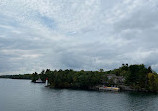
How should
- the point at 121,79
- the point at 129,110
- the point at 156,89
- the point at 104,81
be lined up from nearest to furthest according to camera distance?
1. the point at 129,110
2. the point at 156,89
3. the point at 104,81
4. the point at 121,79

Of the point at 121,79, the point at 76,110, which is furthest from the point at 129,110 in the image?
the point at 121,79

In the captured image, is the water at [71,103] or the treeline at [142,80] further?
the treeline at [142,80]

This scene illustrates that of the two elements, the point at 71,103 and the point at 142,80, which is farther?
the point at 142,80

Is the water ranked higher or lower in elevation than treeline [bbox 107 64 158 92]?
lower

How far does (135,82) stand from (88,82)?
130 ft

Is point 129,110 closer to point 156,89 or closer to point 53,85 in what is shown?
point 156,89

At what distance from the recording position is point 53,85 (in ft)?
447

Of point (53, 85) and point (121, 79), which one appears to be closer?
point (53, 85)

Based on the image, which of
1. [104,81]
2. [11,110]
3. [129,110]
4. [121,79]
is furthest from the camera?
[121,79]

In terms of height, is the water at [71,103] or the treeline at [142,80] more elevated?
the treeline at [142,80]

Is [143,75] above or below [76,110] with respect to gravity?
above

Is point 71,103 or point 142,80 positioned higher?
point 142,80

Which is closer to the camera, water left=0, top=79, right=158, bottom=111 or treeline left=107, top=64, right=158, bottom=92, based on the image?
water left=0, top=79, right=158, bottom=111

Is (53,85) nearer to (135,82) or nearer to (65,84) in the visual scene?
(65,84)
